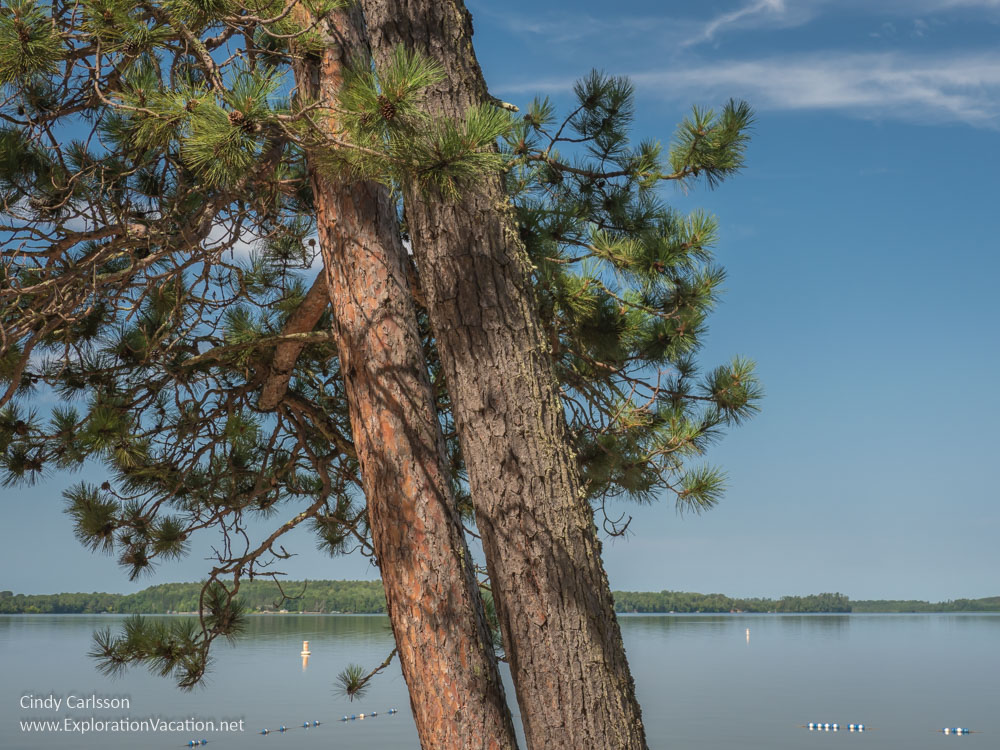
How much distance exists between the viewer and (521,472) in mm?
2043

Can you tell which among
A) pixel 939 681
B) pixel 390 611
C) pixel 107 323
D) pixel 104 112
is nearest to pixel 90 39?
pixel 104 112

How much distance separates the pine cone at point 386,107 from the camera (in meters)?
1.73

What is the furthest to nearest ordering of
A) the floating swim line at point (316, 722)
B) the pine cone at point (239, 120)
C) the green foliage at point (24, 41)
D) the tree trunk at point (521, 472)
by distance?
the floating swim line at point (316, 722) < the tree trunk at point (521, 472) < the green foliage at point (24, 41) < the pine cone at point (239, 120)

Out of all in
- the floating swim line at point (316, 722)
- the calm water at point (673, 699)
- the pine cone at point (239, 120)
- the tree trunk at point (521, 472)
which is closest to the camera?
the pine cone at point (239, 120)

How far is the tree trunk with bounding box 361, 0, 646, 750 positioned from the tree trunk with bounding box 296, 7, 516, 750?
93mm

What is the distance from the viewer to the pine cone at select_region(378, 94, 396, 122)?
1728mm

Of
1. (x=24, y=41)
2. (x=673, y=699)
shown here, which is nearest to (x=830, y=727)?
(x=673, y=699)

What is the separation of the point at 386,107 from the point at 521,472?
88 centimetres

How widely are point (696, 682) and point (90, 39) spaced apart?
2082 centimetres

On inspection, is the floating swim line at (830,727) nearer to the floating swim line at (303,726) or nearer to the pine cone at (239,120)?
the floating swim line at (303,726)

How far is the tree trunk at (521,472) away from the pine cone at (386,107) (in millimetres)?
239

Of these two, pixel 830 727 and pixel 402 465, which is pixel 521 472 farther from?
pixel 830 727

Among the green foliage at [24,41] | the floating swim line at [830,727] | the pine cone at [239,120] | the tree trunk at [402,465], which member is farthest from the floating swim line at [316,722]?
the pine cone at [239,120]

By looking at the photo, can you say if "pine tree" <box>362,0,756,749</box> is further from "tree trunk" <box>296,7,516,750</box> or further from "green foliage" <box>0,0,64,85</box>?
"green foliage" <box>0,0,64,85</box>
